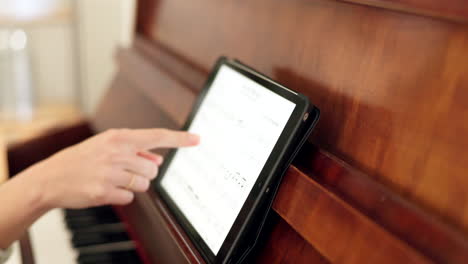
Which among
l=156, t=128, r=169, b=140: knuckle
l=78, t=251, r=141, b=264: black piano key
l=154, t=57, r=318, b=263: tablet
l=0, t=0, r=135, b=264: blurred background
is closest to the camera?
l=154, t=57, r=318, b=263: tablet

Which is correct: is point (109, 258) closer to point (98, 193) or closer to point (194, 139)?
point (98, 193)

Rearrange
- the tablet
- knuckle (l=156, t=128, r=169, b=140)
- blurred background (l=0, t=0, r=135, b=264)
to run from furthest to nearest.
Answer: blurred background (l=0, t=0, r=135, b=264), knuckle (l=156, t=128, r=169, b=140), the tablet

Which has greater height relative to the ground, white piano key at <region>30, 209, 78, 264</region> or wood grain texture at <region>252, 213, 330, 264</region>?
wood grain texture at <region>252, 213, 330, 264</region>

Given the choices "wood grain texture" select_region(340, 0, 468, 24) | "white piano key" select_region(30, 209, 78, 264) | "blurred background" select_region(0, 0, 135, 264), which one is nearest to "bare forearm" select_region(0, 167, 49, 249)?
"white piano key" select_region(30, 209, 78, 264)

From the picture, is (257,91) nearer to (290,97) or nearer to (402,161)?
(290,97)

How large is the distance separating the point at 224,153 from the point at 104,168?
19cm

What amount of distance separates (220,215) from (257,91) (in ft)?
0.54

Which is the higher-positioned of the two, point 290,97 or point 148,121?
point 290,97

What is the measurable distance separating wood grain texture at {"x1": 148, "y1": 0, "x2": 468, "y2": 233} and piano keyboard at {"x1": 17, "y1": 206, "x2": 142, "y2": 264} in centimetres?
42

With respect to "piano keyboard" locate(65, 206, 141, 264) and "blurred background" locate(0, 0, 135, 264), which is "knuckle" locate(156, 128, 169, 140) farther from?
"blurred background" locate(0, 0, 135, 264)

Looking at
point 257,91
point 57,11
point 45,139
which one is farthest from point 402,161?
point 57,11

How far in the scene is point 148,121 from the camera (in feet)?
3.01

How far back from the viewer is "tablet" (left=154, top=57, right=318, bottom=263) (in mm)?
490

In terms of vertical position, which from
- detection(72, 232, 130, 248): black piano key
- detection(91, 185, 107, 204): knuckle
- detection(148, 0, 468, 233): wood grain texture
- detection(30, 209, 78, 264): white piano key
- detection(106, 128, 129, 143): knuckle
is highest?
detection(148, 0, 468, 233): wood grain texture
